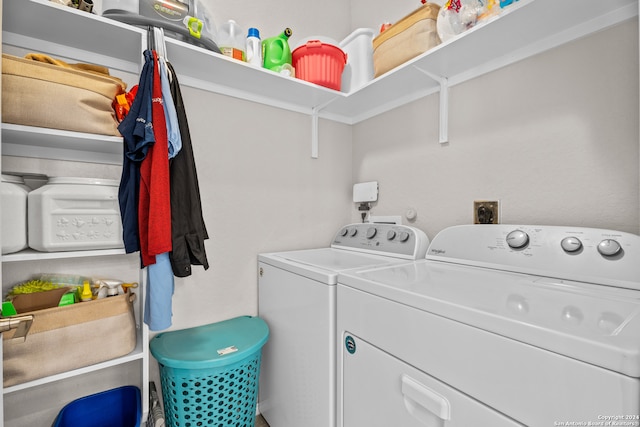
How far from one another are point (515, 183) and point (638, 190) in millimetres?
358

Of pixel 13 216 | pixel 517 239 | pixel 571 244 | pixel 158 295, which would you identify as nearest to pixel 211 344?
pixel 158 295

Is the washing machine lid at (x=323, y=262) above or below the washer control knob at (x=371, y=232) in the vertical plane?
below

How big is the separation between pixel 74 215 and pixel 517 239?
5.12 ft

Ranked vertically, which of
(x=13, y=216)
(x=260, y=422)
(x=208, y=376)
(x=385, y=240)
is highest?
(x=13, y=216)

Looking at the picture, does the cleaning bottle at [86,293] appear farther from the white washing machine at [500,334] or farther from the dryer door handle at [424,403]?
the dryer door handle at [424,403]

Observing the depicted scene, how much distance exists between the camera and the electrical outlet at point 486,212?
1.29m

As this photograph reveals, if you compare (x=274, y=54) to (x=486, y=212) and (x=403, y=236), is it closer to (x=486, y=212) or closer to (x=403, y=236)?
(x=403, y=236)

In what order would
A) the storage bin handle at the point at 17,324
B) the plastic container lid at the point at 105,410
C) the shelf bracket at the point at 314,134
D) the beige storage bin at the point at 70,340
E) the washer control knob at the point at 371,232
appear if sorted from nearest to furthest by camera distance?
the storage bin handle at the point at 17,324 < the beige storage bin at the point at 70,340 < the plastic container lid at the point at 105,410 < the washer control knob at the point at 371,232 < the shelf bracket at the point at 314,134

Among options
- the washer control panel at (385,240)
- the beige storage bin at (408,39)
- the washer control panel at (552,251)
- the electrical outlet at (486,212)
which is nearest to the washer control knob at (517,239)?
the washer control panel at (552,251)

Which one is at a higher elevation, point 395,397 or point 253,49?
point 253,49

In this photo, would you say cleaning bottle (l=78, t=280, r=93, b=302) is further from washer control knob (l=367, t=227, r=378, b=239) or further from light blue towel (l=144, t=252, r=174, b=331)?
washer control knob (l=367, t=227, r=378, b=239)

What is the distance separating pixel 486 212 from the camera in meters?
1.31

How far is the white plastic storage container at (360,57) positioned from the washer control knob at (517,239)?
1.09 metres

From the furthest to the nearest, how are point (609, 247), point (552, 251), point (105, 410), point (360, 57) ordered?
point (360, 57) → point (105, 410) → point (552, 251) → point (609, 247)
